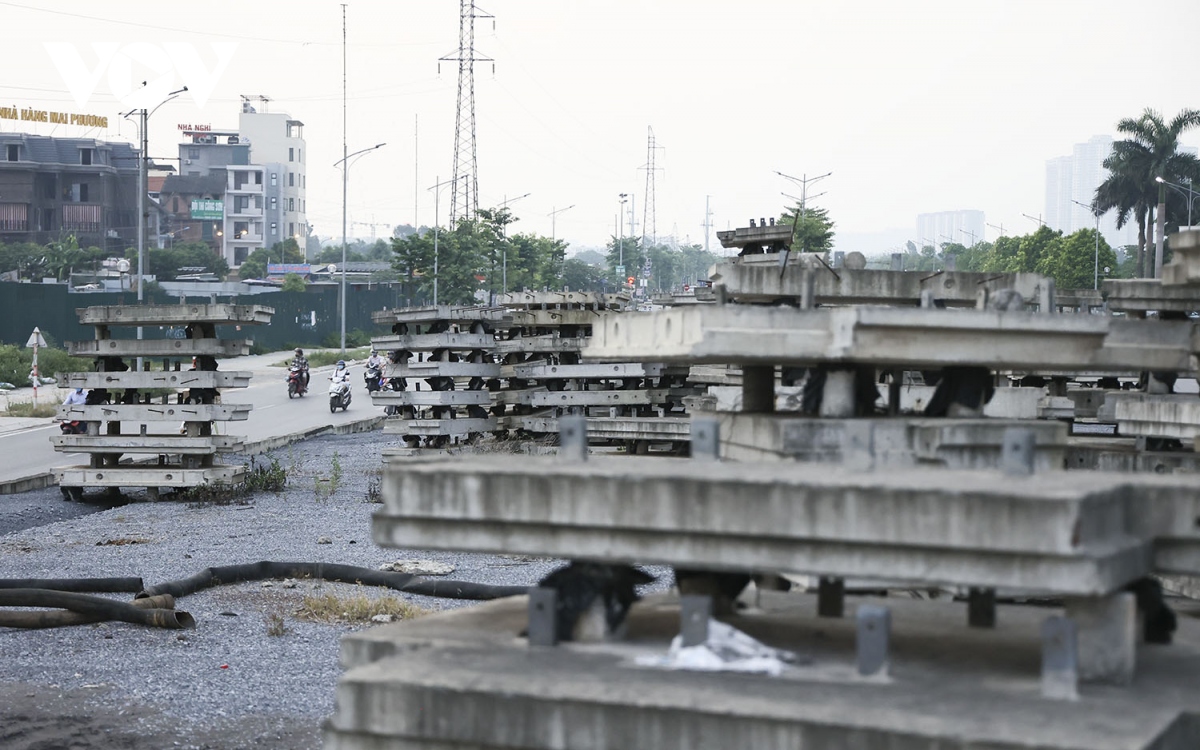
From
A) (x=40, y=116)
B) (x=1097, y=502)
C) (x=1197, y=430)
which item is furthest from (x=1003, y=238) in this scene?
(x=1097, y=502)

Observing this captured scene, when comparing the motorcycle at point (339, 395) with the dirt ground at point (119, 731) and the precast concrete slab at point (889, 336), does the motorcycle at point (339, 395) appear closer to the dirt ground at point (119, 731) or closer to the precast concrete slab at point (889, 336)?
the dirt ground at point (119, 731)

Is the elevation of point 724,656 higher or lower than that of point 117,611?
higher

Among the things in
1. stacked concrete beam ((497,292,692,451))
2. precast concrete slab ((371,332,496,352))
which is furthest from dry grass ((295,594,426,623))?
precast concrete slab ((371,332,496,352))

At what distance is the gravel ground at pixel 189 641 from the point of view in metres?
8.98

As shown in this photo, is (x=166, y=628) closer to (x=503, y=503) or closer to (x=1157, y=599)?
(x=503, y=503)

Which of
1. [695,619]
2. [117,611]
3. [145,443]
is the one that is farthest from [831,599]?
[145,443]

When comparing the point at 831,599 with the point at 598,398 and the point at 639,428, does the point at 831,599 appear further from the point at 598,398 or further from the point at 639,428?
the point at 598,398

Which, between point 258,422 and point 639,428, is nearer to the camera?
point 639,428

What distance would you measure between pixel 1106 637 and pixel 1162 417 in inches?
282

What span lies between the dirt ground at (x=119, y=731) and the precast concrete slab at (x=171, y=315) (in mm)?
10126

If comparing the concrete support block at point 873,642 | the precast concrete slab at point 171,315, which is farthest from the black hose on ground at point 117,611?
the concrete support block at point 873,642

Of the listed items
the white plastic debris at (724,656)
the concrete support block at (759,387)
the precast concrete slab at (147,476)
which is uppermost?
the concrete support block at (759,387)

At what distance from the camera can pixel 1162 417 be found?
1170cm

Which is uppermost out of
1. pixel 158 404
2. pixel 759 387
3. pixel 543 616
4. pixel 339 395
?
pixel 759 387
